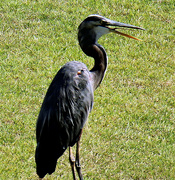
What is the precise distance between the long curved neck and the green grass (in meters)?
1.18

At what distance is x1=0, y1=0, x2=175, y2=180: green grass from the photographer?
5793mm

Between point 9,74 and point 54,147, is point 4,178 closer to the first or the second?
point 54,147

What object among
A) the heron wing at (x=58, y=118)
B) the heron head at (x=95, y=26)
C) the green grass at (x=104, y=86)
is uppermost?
the heron head at (x=95, y=26)

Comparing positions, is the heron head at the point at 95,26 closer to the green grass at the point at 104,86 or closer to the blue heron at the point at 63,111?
the blue heron at the point at 63,111

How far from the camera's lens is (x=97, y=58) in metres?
5.25

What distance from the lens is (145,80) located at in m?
7.37

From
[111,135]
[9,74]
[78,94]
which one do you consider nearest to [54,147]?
[78,94]

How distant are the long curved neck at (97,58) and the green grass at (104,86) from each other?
1182mm

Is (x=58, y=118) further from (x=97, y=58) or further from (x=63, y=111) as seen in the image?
(x=97, y=58)

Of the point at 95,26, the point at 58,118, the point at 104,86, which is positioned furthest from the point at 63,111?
the point at 104,86

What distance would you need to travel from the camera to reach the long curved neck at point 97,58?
520 centimetres

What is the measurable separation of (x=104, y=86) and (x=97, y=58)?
194cm

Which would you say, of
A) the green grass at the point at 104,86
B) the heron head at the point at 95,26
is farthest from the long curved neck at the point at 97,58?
the green grass at the point at 104,86

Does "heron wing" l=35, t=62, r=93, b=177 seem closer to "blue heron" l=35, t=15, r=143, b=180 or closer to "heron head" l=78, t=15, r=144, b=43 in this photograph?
"blue heron" l=35, t=15, r=143, b=180
